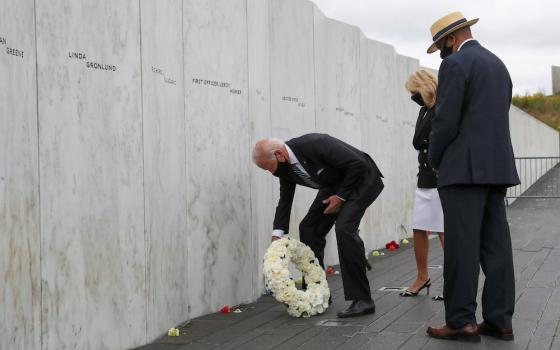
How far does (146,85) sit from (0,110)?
67.2 inches

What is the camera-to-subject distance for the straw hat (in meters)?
6.18

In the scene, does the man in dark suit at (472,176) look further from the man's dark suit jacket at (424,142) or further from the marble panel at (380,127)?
the marble panel at (380,127)

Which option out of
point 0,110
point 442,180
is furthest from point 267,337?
point 0,110

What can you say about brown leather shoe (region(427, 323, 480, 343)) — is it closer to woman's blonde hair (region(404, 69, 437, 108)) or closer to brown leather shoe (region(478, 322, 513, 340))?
brown leather shoe (region(478, 322, 513, 340))

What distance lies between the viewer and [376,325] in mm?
Result: 6836

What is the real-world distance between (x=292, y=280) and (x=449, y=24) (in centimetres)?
256

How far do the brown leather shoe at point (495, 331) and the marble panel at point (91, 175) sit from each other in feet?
8.19

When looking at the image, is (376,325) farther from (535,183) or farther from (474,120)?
(535,183)

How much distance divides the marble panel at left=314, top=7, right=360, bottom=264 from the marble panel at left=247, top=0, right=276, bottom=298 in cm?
187

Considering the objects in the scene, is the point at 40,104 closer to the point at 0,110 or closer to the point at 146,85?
the point at 0,110

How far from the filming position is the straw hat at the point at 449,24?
6176mm

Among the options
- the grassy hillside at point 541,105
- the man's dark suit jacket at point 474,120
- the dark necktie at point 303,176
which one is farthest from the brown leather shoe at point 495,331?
the grassy hillside at point 541,105

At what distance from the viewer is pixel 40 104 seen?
5.33 metres

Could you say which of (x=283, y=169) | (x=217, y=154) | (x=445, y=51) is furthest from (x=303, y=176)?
(x=445, y=51)
